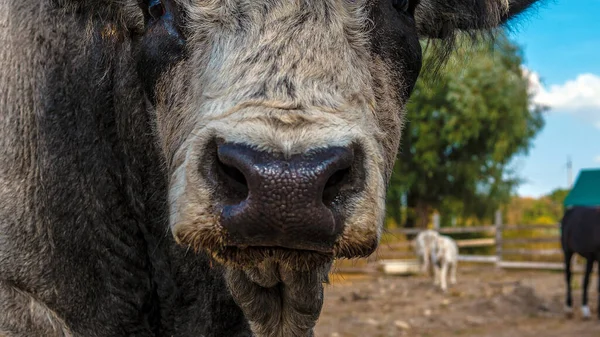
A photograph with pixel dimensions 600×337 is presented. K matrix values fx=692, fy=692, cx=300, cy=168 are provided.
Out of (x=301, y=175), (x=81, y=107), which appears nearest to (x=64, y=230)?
(x=81, y=107)

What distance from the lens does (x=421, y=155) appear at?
29.2 m

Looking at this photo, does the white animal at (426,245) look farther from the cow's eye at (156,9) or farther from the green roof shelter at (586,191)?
the cow's eye at (156,9)

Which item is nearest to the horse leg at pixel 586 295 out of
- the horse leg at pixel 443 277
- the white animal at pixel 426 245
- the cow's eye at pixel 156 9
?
the horse leg at pixel 443 277

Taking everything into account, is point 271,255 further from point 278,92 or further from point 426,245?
point 426,245

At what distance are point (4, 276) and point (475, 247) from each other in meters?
27.4

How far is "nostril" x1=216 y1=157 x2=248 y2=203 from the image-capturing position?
6.75ft

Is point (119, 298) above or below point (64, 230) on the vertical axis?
below

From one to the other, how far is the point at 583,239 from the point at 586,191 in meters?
1.90

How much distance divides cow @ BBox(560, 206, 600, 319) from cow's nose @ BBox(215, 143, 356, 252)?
11.7 metres

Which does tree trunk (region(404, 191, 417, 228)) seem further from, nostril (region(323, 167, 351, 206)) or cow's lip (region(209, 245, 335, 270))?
nostril (region(323, 167, 351, 206))

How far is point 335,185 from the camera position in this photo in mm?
2092

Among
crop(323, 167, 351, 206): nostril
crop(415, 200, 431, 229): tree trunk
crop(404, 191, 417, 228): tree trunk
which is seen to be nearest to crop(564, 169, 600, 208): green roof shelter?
crop(323, 167, 351, 206): nostril

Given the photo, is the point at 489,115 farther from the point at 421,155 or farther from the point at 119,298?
the point at 119,298

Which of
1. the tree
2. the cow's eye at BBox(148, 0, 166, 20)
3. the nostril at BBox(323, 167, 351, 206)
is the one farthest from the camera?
the tree
